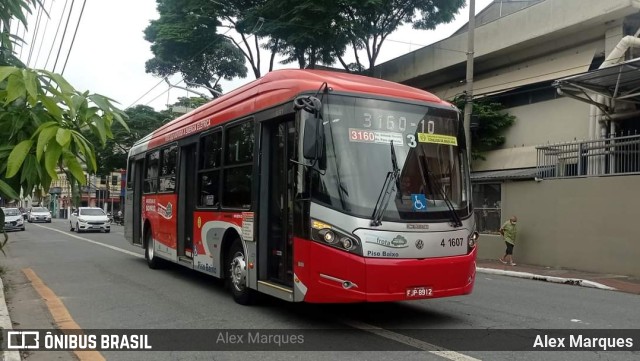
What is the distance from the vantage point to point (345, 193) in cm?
622

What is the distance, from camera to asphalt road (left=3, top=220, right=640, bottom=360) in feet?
19.3

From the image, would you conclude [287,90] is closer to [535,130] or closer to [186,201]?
[186,201]

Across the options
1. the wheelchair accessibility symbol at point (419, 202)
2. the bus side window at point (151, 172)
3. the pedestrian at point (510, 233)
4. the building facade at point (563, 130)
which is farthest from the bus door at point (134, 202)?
the building facade at point (563, 130)

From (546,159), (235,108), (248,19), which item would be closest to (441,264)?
(235,108)

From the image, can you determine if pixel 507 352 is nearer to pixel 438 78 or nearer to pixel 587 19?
→ pixel 587 19

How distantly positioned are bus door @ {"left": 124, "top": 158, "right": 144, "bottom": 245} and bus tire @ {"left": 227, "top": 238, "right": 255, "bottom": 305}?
21.1ft

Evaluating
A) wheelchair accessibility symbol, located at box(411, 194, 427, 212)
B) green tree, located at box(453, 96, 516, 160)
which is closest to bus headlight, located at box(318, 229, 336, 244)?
wheelchair accessibility symbol, located at box(411, 194, 427, 212)

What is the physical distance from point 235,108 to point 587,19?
47.7ft

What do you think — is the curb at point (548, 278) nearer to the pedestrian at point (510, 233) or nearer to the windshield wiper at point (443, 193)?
the pedestrian at point (510, 233)

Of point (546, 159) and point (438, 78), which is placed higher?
point (438, 78)

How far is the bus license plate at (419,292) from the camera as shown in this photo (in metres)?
6.24

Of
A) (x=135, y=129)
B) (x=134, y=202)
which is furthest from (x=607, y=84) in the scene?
(x=135, y=129)

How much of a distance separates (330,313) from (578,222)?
1021 centimetres

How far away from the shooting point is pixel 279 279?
719 cm
